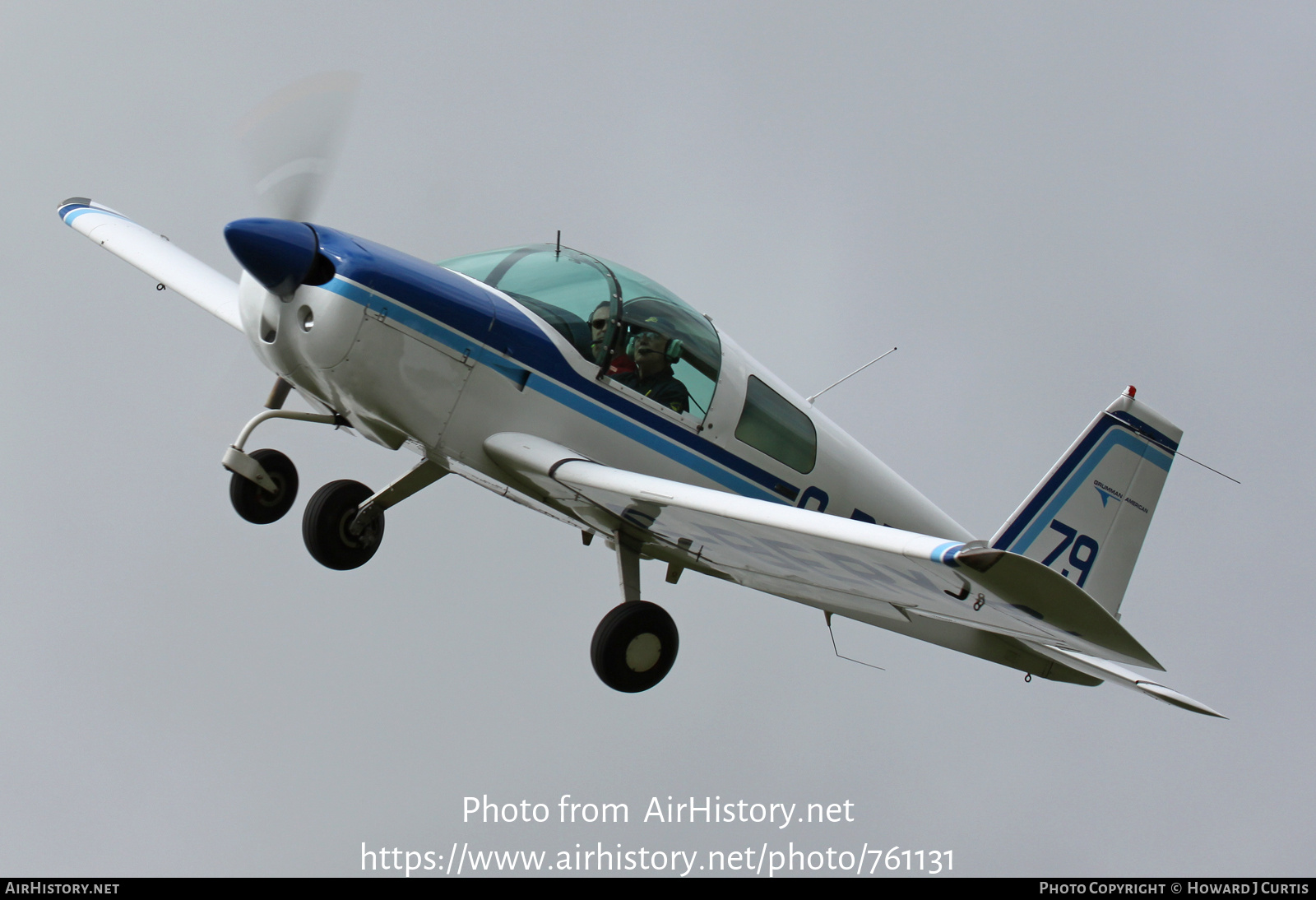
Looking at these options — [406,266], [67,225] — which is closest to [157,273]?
[67,225]

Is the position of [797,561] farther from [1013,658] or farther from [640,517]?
[1013,658]

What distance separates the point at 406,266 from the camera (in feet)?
27.9

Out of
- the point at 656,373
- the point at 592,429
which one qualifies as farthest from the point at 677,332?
the point at 592,429

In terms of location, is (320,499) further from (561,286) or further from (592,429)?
(561,286)

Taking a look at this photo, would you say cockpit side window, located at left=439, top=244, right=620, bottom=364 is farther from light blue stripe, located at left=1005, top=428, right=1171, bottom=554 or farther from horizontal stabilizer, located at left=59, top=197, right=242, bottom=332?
light blue stripe, located at left=1005, top=428, right=1171, bottom=554

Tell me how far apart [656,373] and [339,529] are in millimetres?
2653

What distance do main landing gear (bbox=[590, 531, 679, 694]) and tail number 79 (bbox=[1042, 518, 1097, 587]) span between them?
427 cm

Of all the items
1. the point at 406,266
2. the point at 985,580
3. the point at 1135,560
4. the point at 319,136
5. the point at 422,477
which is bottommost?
the point at 985,580

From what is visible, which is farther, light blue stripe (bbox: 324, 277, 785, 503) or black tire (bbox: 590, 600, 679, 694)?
black tire (bbox: 590, 600, 679, 694)

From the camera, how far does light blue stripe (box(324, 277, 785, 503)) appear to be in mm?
8312

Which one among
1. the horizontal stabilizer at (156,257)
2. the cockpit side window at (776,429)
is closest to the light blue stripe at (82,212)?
the horizontal stabilizer at (156,257)

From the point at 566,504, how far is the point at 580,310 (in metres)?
1.37

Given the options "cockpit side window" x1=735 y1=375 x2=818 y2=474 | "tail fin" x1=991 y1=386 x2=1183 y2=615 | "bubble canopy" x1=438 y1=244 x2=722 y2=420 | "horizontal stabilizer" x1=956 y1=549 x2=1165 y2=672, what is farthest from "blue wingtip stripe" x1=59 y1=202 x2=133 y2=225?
"horizontal stabilizer" x1=956 y1=549 x2=1165 y2=672

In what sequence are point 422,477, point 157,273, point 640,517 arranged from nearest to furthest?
point 640,517 < point 422,477 < point 157,273
